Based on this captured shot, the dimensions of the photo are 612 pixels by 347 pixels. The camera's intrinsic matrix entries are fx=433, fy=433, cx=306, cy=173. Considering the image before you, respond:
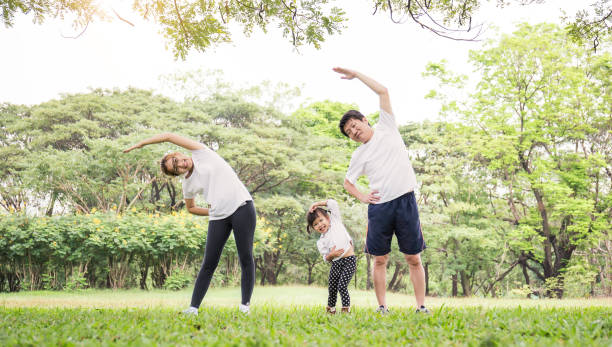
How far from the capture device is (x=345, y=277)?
415 cm

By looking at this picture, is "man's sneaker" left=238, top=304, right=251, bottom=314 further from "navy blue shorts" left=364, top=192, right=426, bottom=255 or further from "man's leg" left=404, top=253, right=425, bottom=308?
"man's leg" left=404, top=253, right=425, bottom=308

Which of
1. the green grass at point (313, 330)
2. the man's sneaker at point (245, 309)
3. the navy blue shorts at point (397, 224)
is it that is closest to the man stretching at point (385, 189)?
the navy blue shorts at point (397, 224)

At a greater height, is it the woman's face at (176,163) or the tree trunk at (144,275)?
the woman's face at (176,163)

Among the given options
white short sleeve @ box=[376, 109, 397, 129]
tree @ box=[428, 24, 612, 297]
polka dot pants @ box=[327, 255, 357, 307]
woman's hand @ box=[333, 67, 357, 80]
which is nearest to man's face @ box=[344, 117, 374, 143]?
white short sleeve @ box=[376, 109, 397, 129]

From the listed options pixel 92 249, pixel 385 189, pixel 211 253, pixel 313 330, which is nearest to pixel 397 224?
pixel 385 189

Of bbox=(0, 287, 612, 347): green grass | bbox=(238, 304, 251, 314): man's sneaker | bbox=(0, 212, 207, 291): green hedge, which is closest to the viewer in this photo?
bbox=(0, 287, 612, 347): green grass

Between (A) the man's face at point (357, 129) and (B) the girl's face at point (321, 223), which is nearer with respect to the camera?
(A) the man's face at point (357, 129)

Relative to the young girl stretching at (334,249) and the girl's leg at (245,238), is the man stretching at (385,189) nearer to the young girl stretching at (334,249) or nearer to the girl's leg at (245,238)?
the young girl stretching at (334,249)

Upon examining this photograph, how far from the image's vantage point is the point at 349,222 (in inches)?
582

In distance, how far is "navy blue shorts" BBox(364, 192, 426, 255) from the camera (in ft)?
12.1

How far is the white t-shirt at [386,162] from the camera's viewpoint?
12.2 feet

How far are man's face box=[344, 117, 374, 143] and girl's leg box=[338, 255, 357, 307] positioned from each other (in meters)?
1.23

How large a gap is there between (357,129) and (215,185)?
1362 mm

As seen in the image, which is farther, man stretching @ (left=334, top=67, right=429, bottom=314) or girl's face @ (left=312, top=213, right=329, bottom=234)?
girl's face @ (left=312, top=213, right=329, bottom=234)
